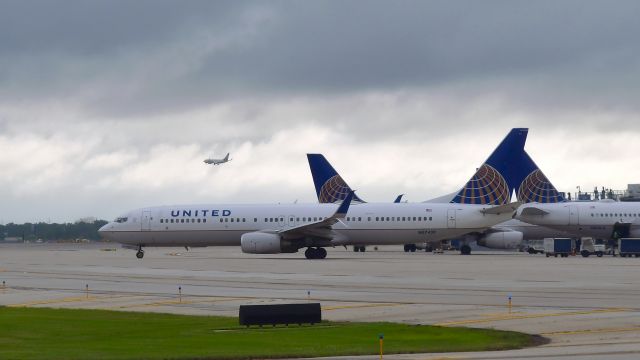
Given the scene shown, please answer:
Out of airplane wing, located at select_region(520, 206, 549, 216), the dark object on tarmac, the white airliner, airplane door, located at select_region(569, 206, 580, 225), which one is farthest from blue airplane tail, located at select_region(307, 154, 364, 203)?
the dark object on tarmac

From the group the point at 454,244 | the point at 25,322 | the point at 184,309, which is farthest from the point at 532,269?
the point at 454,244

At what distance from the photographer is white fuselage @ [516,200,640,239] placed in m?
94.0

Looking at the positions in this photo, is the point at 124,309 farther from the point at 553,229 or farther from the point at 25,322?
the point at 553,229

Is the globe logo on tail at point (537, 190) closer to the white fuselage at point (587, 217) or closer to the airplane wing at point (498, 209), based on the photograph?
the white fuselage at point (587, 217)

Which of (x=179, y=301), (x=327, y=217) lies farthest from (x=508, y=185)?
(x=179, y=301)

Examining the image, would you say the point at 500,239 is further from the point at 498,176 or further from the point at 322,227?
the point at 322,227

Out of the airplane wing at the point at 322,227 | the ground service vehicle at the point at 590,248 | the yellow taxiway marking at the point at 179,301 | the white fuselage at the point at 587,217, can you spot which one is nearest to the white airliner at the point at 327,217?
the airplane wing at the point at 322,227

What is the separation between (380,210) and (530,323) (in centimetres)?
5242

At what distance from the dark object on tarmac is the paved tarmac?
2.04 metres

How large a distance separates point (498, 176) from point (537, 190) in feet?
64.0

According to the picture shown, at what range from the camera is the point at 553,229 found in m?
96.0

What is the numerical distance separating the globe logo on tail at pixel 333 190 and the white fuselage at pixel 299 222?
3395cm

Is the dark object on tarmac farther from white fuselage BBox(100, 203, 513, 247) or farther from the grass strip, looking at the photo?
white fuselage BBox(100, 203, 513, 247)

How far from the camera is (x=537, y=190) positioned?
350ft
